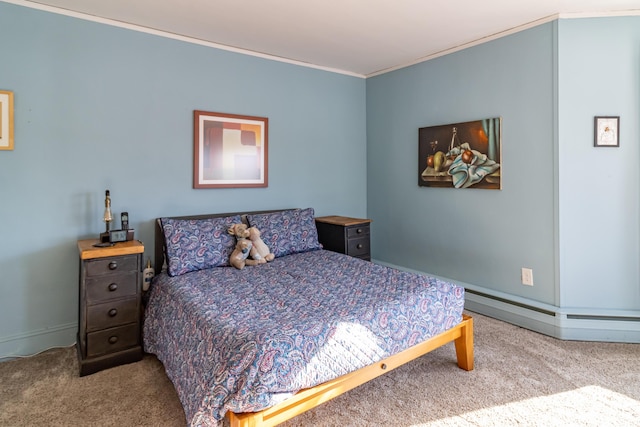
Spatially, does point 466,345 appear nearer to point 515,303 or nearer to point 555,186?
point 515,303

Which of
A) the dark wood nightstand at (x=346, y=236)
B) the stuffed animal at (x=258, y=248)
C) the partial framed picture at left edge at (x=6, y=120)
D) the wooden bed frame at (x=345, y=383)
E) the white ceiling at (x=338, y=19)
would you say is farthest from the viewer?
the dark wood nightstand at (x=346, y=236)

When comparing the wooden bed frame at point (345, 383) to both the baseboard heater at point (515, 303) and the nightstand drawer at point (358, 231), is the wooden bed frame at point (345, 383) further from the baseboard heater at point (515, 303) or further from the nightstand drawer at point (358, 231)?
the nightstand drawer at point (358, 231)

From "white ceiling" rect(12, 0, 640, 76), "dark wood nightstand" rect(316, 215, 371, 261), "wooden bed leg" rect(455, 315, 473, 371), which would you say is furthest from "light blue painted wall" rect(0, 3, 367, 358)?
"wooden bed leg" rect(455, 315, 473, 371)

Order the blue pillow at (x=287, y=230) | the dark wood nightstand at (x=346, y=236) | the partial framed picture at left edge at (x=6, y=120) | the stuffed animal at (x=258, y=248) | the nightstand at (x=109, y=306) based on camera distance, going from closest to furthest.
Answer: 1. the nightstand at (x=109, y=306)
2. the partial framed picture at left edge at (x=6, y=120)
3. the stuffed animal at (x=258, y=248)
4. the blue pillow at (x=287, y=230)
5. the dark wood nightstand at (x=346, y=236)

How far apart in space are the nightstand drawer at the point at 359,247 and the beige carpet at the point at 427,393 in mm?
1295

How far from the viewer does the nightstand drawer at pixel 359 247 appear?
12.0ft

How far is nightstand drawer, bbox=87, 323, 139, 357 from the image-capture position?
2.37 meters

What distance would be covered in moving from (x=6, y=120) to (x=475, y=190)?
364 centimetres

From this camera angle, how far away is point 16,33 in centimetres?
251

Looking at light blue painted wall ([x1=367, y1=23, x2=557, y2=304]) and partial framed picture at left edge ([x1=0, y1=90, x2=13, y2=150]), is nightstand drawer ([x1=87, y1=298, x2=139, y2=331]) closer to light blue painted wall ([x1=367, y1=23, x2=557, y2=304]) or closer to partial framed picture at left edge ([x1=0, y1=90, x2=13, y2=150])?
partial framed picture at left edge ([x1=0, y1=90, x2=13, y2=150])

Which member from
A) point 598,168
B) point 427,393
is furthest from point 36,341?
point 598,168

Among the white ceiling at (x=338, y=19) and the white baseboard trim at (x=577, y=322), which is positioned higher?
the white ceiling at (x=338, y=19)

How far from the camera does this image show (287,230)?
335 cm

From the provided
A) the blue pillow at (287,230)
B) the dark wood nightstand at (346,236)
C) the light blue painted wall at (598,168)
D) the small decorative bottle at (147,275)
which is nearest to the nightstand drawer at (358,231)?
the dark wood nightstand at (346,236)
